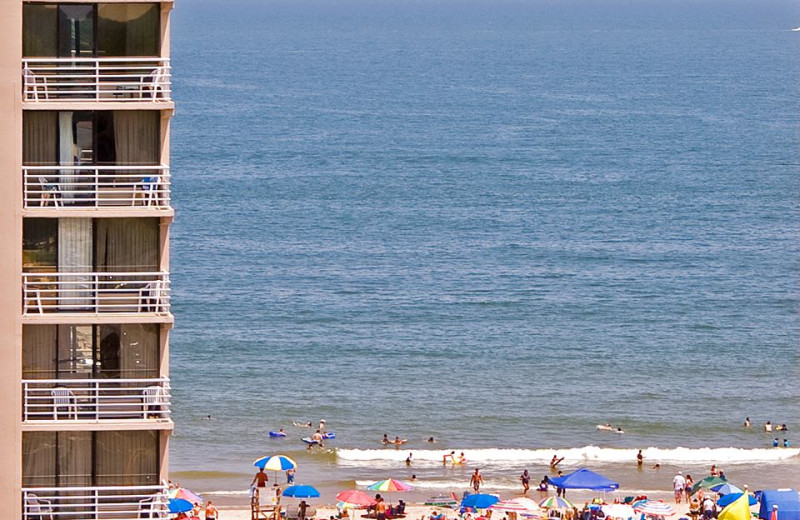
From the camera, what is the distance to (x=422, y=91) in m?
182

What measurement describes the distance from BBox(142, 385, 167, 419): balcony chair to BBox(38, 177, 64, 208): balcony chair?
1.91 metres

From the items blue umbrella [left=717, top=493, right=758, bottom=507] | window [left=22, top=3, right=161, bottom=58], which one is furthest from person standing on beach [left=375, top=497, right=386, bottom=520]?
window [left=22, top=3, right=161, bottom=58]

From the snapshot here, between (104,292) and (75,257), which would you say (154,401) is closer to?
(104,292)

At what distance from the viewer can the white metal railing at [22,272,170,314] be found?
15.5 meters

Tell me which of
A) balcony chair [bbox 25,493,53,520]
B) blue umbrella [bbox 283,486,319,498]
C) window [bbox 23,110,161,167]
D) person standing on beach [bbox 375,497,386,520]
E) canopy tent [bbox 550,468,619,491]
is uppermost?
window [bbox 23,110,161,167]

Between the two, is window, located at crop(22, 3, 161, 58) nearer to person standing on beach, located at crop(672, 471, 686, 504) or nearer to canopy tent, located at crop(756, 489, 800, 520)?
canopy tent, located at crop(756, 489, 800, 520)

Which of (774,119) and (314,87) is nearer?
(774,119)

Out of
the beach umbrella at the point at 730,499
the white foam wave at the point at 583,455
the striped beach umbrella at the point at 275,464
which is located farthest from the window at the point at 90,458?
the white foam wave at the point at 583,455

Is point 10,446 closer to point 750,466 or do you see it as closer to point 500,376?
point 750,466

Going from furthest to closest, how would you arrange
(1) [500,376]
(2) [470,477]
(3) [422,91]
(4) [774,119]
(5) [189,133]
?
(3) [422,91]
(4) [774,119]
(5) [189,133]
(1) [500,376]
(2) [470,477]

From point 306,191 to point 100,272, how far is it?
98.4 metres

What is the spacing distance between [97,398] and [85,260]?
128 centimetres

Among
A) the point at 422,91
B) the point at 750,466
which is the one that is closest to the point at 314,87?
the point at 422,91

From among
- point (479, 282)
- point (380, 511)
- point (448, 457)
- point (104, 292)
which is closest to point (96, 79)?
point (104, 292)
